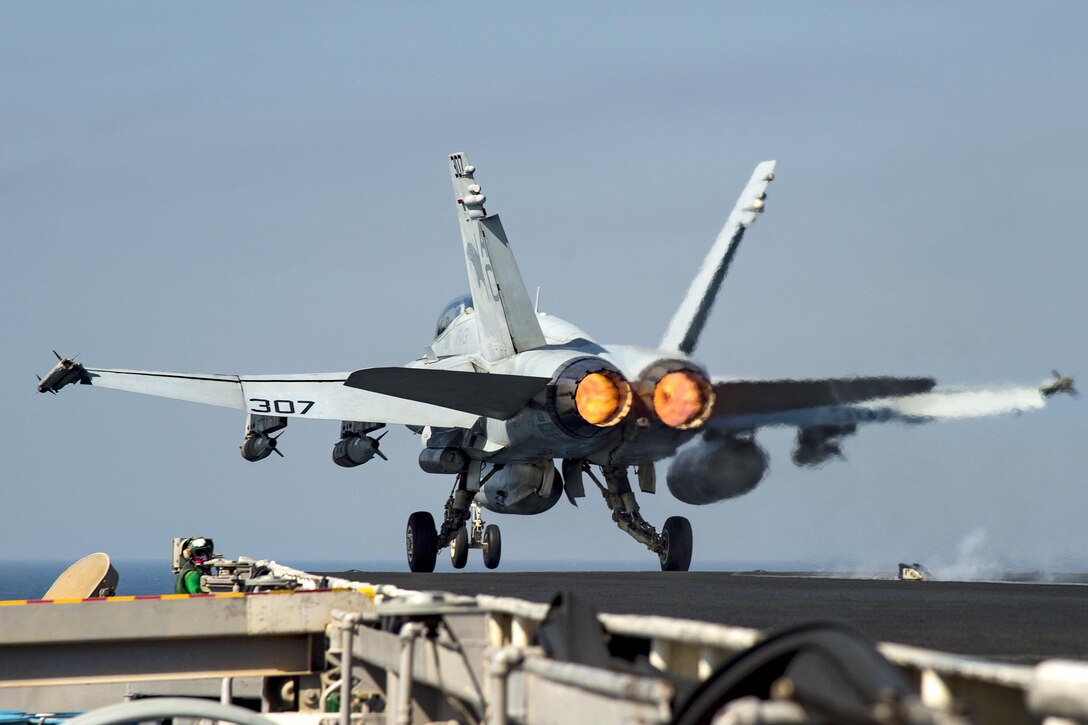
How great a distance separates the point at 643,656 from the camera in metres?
6.97

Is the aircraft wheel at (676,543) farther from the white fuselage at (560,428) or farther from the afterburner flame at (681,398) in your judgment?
the afterburner flame at (681,398)

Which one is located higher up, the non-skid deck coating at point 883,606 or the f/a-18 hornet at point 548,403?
the f/a-18 hornet at point 548,403

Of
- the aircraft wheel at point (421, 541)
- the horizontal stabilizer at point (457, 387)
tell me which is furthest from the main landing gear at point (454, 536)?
the horizontal stabilizer at point (457, 387)

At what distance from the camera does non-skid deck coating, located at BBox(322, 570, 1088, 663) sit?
A: 8.59 m

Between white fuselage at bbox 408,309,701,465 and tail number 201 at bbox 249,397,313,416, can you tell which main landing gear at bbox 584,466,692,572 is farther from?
tail number 201 at bbox 249,397,313,416

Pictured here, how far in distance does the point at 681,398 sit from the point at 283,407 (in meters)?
10.2

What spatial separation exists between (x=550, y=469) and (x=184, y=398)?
8.09 m

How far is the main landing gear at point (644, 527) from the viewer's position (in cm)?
2461

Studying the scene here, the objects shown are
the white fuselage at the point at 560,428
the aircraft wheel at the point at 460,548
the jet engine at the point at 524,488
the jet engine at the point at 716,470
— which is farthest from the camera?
the aircraft wheel at the point at 460,548

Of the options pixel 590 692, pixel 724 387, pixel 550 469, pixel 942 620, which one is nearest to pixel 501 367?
pixel 550 469

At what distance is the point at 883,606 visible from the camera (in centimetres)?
1233

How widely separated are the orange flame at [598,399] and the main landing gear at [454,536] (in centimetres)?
603

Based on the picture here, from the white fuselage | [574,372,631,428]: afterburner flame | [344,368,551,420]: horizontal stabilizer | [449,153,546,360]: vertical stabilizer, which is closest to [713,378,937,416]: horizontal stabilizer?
the white fuselage

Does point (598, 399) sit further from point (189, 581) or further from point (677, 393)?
point (189, 581)
